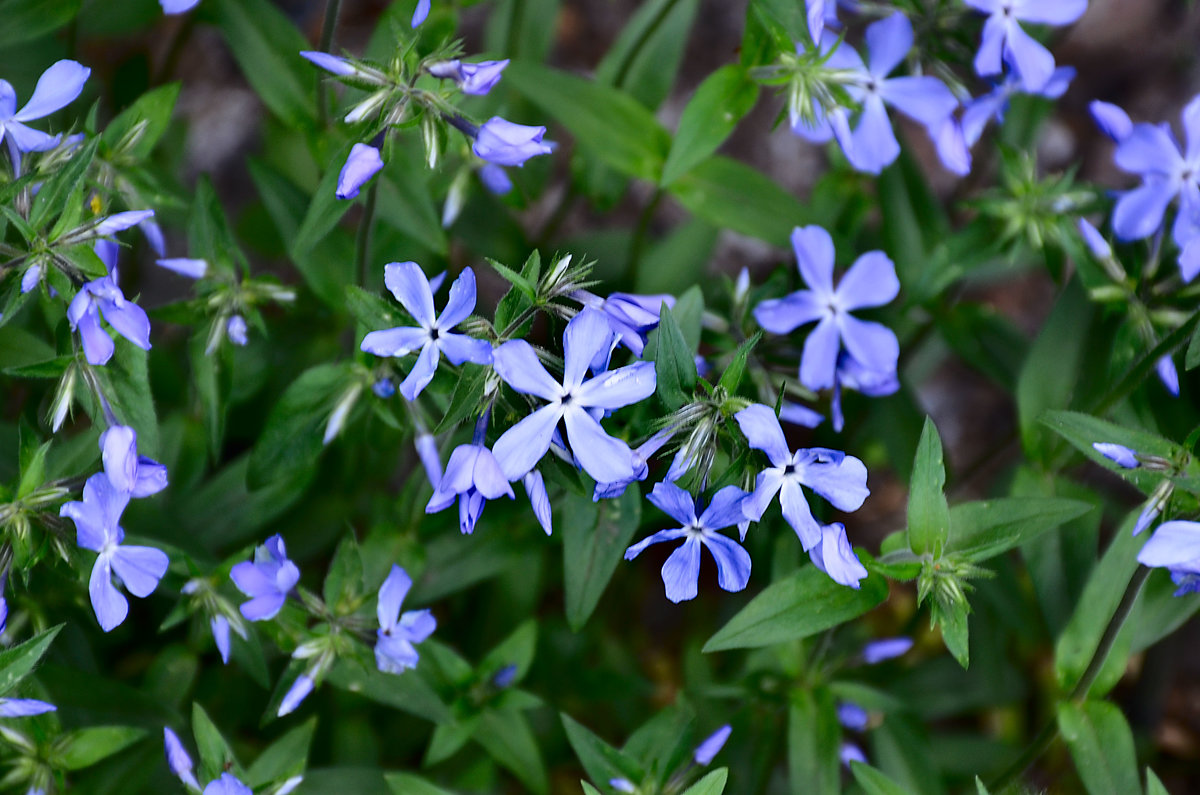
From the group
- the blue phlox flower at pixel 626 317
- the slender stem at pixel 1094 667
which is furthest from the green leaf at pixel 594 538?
the slender stem at pixel 1094 667

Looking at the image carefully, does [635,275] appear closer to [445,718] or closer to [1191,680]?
[445,718]

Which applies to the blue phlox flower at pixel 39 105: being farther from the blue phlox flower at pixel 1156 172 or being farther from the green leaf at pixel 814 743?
the blue phlox flower at pixel 1156 172

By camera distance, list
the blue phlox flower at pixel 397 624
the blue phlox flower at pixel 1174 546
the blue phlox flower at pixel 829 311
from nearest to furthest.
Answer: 1. the blue phlox flower at pixel 1174 546
2. the blue phlox flower at pixel 397 624
3. the blue phlox flower at pixel 829 311

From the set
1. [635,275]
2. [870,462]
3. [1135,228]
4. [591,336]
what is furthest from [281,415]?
[870,462]

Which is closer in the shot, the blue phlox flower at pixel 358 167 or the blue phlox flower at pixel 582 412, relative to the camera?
the blue phlox flower at pixel 582 412

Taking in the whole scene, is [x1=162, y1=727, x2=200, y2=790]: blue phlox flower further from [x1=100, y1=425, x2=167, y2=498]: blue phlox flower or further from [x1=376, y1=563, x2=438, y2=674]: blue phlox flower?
[x1=100, y1=425, x2=167, y2=498]: blue phlox flower

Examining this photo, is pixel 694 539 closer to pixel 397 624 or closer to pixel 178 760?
pixel 397 624

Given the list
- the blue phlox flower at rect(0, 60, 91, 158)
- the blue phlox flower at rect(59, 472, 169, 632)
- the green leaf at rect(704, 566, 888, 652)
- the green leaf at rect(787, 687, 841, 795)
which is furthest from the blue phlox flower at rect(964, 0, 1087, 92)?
the blue phlox flower at rect(59, 472, 169, 632)
